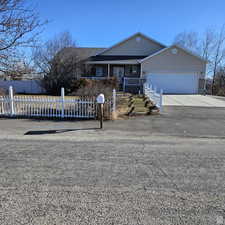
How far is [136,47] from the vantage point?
24219 mm

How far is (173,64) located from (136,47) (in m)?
6.01

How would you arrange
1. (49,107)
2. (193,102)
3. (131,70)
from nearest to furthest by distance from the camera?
(49,107) < (193,102) < (131,70)

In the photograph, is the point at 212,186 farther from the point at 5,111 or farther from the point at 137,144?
the point at 5,111

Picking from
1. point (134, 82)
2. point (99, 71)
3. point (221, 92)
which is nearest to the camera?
point (134, 82)

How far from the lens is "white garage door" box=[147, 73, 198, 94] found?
21234mm

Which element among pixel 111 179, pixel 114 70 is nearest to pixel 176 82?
pixel 114 70

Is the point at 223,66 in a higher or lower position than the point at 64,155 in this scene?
higher

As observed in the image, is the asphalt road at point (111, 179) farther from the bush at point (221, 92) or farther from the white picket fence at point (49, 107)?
the bush at point (221, 92)

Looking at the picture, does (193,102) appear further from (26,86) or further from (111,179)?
(26,86)

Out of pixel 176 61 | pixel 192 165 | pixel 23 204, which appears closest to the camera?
pixel 23 204

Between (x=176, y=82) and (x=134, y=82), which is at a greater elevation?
(x=176, y=82)

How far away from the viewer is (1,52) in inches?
335

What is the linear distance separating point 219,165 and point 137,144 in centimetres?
206

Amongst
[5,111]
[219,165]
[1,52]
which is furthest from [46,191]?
[1,52]
